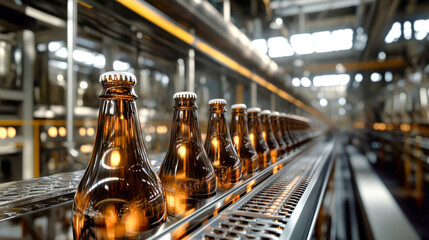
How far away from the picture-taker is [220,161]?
0.68 m

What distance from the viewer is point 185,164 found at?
1.69 ft

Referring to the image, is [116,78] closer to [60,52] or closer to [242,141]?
[242,141]

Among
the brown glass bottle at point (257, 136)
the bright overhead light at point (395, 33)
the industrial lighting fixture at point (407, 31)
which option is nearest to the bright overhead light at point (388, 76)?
the industrial lighting fixture at point (407, 31)

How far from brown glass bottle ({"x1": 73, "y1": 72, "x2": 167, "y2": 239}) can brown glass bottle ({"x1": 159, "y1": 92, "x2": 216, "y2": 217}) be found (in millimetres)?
101

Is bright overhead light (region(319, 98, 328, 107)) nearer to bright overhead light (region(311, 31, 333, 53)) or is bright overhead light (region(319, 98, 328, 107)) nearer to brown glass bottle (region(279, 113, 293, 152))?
bright overhead light (region(311, 31, 333, 53))

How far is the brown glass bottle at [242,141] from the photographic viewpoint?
0.81 m

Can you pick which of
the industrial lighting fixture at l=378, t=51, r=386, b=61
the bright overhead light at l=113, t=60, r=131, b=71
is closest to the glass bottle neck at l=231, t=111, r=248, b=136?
the bright overhead light at l=113, t=60, r=131, b=71

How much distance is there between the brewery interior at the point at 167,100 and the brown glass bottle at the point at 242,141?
0.14 feet

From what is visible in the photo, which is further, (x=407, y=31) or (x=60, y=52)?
(x=407, y=31)

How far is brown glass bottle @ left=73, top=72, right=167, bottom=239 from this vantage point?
13.6 inches

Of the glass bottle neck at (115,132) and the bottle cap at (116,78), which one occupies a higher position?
the bottle cap at (116,78)

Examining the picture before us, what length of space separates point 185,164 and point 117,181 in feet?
0.56

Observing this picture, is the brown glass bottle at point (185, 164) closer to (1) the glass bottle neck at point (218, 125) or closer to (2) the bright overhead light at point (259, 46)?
(1) the glass bottle neck at point (218, 125)

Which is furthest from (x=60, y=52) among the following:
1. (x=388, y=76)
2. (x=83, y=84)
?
(x=388, y=76)
